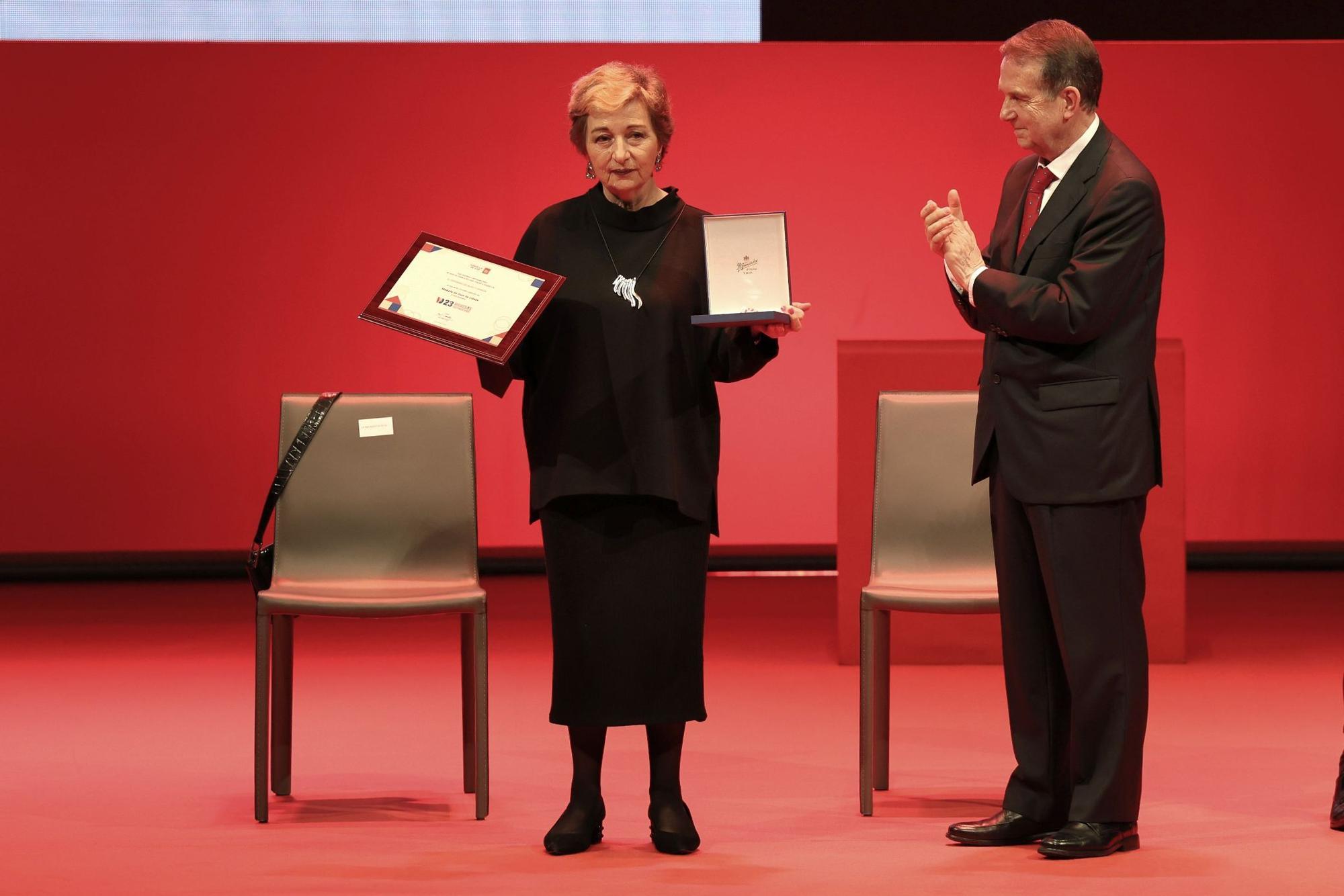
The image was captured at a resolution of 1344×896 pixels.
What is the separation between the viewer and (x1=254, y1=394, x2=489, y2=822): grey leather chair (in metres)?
3.82

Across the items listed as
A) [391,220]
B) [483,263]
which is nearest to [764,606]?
[391,220]

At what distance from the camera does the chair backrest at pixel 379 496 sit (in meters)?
3.90

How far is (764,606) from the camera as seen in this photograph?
21.4 feet

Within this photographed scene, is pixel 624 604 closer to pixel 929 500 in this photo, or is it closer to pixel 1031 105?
pixel 929 500

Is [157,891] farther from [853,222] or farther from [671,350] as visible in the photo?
[853,222]

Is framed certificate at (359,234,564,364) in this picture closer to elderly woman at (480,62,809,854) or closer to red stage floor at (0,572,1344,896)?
elderly woman at (480,62,809,854)

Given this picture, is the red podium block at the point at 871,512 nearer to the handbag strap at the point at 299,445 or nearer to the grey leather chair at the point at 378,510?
the grey leather chair at the point at 378,510

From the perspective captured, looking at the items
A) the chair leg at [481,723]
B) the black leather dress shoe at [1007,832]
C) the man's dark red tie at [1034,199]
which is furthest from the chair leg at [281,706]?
the man's dark red tie at [1034,199]

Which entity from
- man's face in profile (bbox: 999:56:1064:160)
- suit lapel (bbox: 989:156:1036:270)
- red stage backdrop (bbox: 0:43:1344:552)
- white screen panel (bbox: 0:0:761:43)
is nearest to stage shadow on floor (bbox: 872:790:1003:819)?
suit lapel (bbox: 989:156:1036:270)

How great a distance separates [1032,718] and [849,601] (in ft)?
6.75

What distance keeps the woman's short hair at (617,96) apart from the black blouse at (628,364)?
144 millimetres

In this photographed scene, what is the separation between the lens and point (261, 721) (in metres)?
3.49

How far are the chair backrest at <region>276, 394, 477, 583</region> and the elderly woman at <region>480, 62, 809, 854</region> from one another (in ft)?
2.15

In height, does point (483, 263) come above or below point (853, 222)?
below
